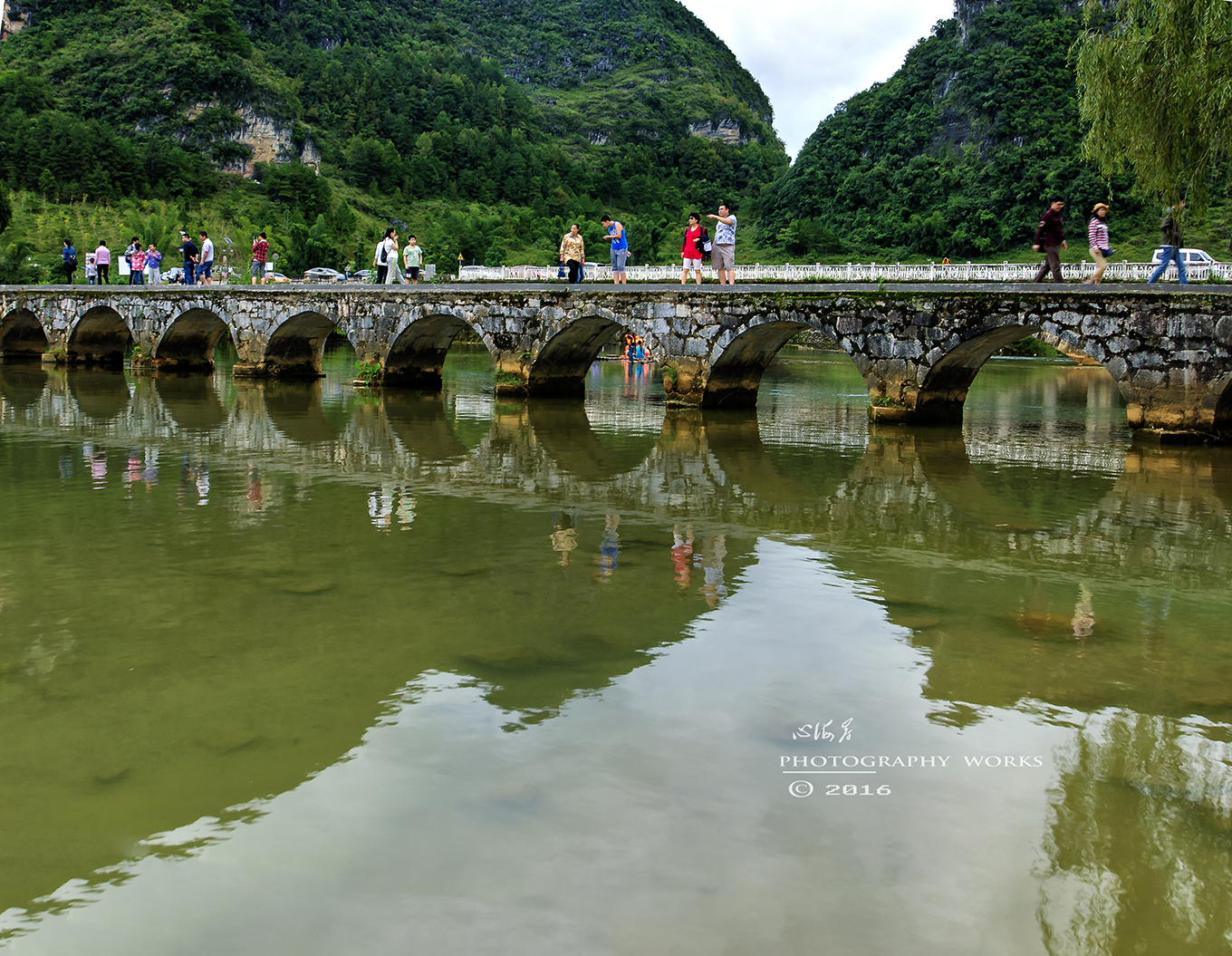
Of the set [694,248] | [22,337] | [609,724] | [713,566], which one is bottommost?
[609,724]

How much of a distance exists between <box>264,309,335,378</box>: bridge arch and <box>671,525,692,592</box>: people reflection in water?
17.3 m

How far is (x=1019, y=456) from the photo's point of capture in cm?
1400

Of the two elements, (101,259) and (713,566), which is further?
(101,259)

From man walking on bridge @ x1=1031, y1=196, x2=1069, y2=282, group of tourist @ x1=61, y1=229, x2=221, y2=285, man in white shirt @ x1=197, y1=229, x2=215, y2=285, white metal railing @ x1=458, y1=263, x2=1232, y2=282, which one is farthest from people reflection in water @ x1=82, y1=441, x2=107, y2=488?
group of tourist @ x1=61, y1=229, x2=221, y2=285

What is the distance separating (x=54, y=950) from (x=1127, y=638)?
567 cm

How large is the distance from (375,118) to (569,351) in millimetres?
110491

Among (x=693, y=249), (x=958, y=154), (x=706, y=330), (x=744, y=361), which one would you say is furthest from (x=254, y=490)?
(x=958, y=154)

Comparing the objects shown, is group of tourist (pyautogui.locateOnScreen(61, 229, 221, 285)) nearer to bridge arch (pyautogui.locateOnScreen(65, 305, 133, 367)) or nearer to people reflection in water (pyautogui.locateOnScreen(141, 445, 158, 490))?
bridge arch (pyautogui.locateOnScreen(65, 305, 133, 367))

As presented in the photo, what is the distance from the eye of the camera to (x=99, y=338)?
29750 mm

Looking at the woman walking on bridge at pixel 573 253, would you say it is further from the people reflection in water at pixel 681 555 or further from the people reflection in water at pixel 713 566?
the people reflection in water at pixel 713 566

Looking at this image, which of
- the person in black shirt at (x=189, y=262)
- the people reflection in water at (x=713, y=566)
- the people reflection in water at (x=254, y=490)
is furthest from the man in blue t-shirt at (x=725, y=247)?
the person in black shirt at (x=189, y=262)

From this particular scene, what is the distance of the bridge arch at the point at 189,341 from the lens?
26.7 m

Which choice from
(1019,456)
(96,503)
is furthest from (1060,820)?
(1019,456)

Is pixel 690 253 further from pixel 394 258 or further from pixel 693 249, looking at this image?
pixel 394 258
